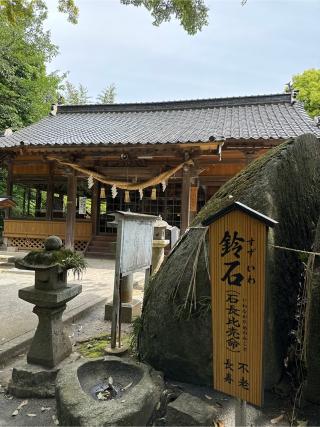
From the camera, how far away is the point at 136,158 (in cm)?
1132

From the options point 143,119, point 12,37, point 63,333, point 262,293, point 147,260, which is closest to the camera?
point 262,293

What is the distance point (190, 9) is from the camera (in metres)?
5.74

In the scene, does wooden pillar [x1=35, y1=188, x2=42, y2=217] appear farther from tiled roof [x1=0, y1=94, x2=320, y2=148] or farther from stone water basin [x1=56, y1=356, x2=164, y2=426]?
stone water basin [x1=56, y1=356, x2=164, y2=426]

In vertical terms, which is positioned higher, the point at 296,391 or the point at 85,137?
the point at 85,137

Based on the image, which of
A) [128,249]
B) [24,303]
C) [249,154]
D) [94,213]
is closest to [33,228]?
[94,213]

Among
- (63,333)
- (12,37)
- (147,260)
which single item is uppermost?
(12,37)

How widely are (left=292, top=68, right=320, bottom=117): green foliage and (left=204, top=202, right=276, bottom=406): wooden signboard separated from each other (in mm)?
24036

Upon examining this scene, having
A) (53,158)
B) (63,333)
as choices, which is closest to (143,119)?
(53,158)

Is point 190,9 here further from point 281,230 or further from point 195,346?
point 195,346

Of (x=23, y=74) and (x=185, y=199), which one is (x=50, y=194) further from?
(x=23, y=74)

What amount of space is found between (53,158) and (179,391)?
9.84 meters

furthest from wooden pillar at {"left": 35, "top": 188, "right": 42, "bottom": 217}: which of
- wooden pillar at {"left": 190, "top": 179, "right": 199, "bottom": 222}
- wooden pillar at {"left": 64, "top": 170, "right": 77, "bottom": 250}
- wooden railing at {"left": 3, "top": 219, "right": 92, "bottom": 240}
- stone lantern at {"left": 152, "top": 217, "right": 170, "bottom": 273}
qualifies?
stone lantern at {"left": 152, "top": 217, "right": 170, "bottom": 273}

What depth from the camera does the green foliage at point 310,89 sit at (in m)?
23.2

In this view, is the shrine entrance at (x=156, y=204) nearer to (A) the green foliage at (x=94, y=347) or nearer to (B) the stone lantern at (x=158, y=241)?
(B) the stone lantern at (x=158, y=241)
